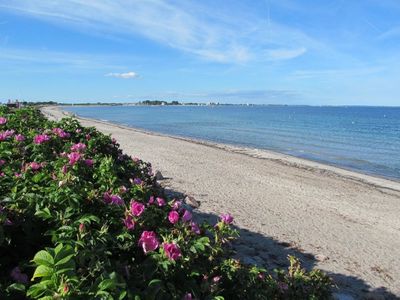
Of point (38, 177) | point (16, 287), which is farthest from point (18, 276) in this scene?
point (38, 177)

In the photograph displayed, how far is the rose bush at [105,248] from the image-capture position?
175 centimetres

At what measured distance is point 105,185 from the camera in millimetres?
3090

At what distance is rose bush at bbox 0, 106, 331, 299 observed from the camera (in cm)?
175

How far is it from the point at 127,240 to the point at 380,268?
556 centimetres

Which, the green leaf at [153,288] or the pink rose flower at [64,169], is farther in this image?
the pink rose flower at [64,169]

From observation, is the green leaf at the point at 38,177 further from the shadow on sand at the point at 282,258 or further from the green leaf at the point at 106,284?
the shadow on sand at the point at 282,258

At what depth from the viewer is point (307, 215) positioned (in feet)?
30.5

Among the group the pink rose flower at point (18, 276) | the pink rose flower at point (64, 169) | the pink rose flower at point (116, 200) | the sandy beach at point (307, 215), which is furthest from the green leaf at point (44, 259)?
the sandy beach at point (307, 215)

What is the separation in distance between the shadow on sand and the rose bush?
2394 mm

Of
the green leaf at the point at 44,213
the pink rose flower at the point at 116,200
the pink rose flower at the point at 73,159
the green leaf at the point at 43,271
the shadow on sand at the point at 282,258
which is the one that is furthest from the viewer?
the shadow on sand at the point at 282,258

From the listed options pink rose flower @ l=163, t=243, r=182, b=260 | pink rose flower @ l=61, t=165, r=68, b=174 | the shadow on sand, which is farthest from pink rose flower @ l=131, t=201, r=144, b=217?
the shadow on sand

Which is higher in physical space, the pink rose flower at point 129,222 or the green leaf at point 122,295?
the pink rose flower at point 129,222

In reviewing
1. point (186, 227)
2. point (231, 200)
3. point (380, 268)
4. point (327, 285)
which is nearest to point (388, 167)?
point (231, 200)

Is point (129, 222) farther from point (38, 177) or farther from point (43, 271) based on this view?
point (38, 177)
